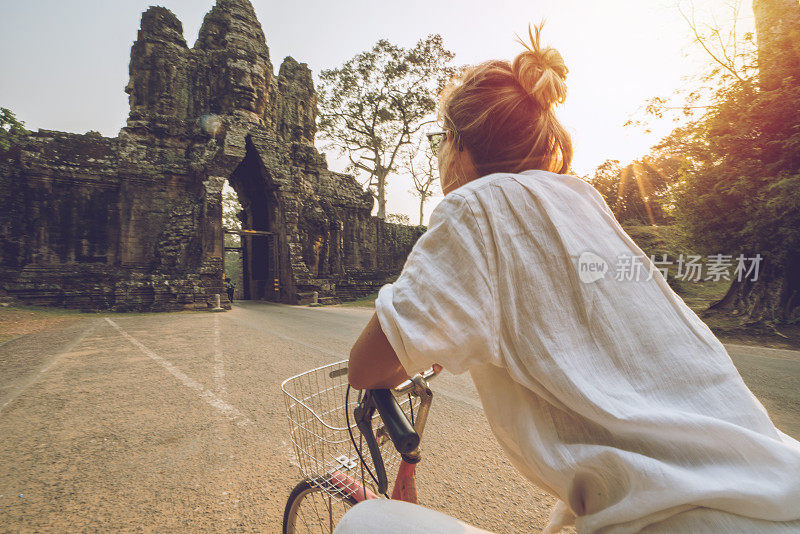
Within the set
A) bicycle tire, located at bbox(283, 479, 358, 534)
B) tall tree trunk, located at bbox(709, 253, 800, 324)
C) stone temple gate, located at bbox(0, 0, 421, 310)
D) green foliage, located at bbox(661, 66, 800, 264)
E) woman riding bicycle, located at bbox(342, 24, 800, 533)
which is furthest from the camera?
stone temple gate, located at bbox(0, 0, 421, 310)

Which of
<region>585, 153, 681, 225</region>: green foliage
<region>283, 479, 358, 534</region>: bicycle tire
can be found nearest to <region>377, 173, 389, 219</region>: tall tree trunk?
<region>585, 153, 681, 225</region>: green foliage

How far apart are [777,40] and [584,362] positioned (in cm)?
1230

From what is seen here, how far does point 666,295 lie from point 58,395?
18.6 ft

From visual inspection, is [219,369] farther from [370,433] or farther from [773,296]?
[773,296]

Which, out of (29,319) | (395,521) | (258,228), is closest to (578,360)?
(395,521)

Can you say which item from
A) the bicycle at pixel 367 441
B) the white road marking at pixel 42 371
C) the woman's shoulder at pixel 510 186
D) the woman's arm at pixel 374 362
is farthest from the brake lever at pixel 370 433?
the white road marking at pixel 42 371

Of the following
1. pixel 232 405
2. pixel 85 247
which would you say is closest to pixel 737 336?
pixel 232 405

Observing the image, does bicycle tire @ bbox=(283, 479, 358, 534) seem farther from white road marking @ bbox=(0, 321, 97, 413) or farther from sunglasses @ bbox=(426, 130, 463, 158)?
white road marking @ bbox=(0, 321, 97, 413)

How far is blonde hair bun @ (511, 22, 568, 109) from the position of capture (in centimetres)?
102

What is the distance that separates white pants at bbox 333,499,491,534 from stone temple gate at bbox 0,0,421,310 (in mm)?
16239

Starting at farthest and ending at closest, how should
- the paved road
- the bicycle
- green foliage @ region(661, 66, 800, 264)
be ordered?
green foliage @ region(661, 66, 800, 264)
the paved road
the bicycle

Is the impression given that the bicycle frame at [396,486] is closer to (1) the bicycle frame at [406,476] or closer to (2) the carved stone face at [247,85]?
(1) the bicycle frame at [406,476]

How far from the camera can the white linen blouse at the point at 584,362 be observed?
2.31 feet

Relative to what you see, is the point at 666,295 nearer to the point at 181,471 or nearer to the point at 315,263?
the point at 181,471
